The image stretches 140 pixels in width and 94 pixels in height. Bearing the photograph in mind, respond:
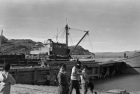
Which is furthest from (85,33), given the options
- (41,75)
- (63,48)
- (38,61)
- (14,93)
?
(14,93)

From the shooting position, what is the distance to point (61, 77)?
32.1ft

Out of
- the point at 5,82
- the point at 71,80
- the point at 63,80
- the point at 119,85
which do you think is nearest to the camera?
the point at 5,82

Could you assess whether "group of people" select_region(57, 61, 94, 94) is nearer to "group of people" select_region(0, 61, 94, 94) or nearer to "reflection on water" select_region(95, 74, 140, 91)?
"group of people" select_region(0, 61, 94, 94)

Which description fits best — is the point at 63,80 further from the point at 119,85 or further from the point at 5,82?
the point at 119,85

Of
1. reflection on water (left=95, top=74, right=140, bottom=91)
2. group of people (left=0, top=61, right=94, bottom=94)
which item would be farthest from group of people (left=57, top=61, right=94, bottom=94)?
reflection on water (left=95, top=74, right=140, bottom=91)

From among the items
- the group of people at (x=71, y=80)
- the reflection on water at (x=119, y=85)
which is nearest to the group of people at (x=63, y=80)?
the group of people at (x=71, y=80)

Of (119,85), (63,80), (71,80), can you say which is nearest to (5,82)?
(63,80)

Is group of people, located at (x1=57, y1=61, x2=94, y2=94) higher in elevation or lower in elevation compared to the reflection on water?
higher

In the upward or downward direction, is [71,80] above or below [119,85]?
above

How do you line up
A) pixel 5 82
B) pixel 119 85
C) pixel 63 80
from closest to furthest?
pixel 5 82 → pixel 63 80 → pixel 119 85

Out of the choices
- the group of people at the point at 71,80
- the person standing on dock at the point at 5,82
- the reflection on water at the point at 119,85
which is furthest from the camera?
the reflection on water at the point at 119,85

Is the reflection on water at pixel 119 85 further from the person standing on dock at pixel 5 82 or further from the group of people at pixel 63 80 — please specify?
→ the person standing on dock at pixel 5 82

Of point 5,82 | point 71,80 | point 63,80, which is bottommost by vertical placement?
point 71,80

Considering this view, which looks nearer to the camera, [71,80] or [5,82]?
[5,82]
